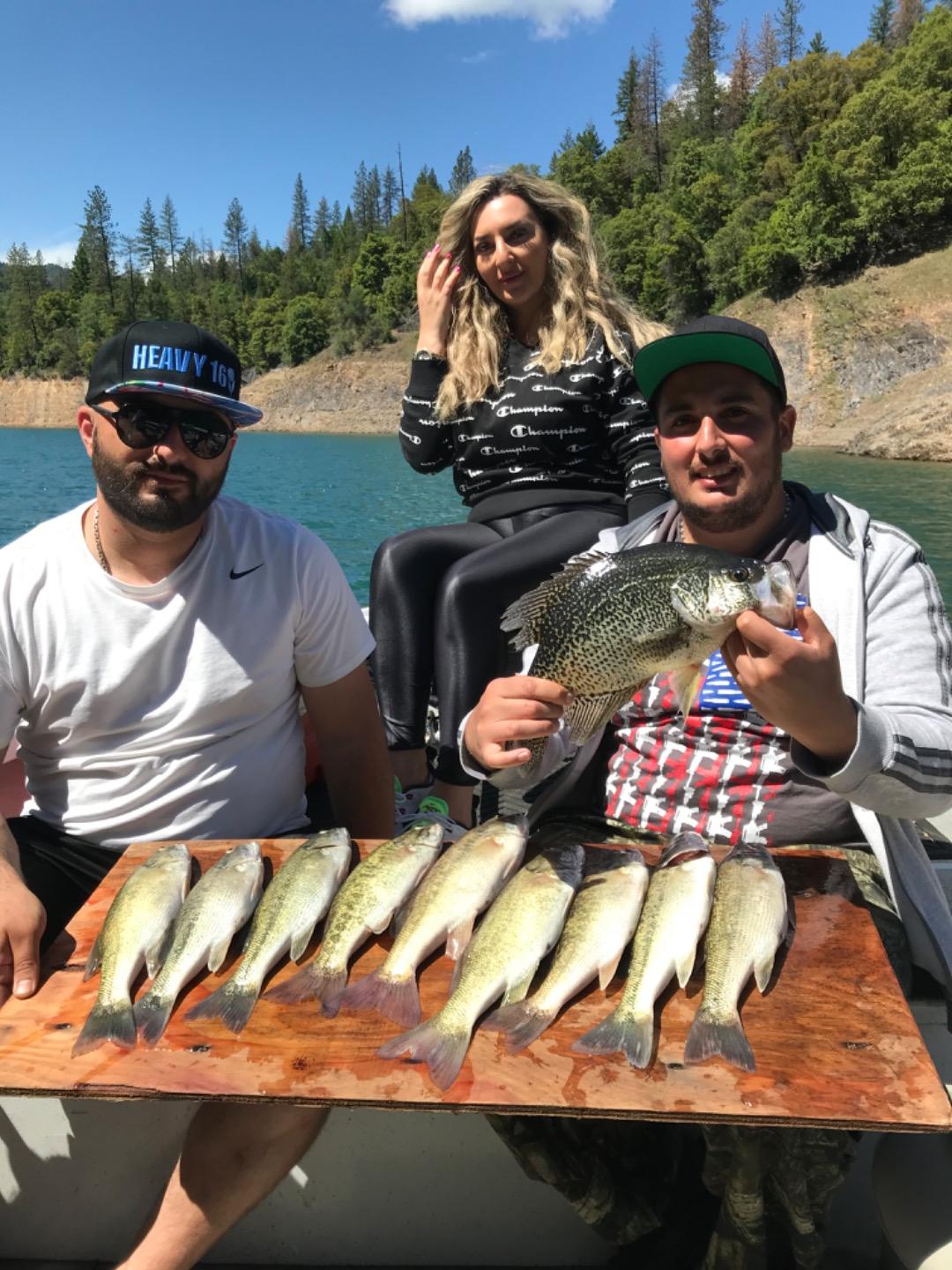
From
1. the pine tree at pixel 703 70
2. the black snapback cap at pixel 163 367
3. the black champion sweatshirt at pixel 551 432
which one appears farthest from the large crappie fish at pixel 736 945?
the pine tree at pixel 703 70

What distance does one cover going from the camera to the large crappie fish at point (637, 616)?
2.01 m

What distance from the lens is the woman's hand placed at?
432cm

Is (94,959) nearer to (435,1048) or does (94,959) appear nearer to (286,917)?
(286,917)

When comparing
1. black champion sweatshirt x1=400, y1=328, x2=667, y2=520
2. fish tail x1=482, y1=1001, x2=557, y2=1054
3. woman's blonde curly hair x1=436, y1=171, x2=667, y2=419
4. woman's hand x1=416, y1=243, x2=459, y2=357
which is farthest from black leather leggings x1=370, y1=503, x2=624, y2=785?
fish tail x1=482, y1=1001, x2=557, y2=1054

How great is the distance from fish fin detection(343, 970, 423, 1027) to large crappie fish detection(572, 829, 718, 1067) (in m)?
0.35

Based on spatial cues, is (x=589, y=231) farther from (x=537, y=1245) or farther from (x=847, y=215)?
(x=847, y=215)

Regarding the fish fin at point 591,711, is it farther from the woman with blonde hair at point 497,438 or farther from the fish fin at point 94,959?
the woman with blonde hair at point 497,438

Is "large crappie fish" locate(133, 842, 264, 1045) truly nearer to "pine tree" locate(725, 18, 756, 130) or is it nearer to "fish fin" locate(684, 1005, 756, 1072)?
"fish fin" locate(684, 1005, 756, 1072)

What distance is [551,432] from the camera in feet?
13.7

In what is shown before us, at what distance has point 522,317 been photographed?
4.38m

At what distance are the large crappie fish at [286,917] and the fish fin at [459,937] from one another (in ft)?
1.08

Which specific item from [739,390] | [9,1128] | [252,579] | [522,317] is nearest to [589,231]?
[522,317]

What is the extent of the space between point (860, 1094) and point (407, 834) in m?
1.21

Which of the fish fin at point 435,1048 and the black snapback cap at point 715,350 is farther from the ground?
the black snapback cap at point 715,350
